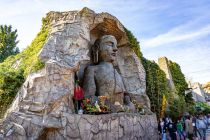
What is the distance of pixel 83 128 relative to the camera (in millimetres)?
8133

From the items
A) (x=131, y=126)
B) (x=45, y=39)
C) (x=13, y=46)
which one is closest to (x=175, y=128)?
(x=131, y=126)

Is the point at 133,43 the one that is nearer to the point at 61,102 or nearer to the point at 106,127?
the point at 106,127

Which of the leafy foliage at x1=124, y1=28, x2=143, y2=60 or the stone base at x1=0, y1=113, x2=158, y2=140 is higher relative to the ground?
the leafy foliage at x1=124, y1=28, x2=143, y2=60

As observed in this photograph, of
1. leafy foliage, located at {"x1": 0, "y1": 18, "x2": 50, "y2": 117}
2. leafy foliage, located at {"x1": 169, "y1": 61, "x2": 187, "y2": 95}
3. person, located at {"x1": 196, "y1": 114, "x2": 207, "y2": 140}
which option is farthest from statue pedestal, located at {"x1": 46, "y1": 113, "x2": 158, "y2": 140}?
leafy foliage, located at {"x1": 169, "y1": 61, "x2": 187, "y2": 95}

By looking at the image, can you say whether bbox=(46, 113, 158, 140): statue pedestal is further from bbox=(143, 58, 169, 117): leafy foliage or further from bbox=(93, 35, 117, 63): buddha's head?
bbox=(143, 58, 169, 117): leafy foliage

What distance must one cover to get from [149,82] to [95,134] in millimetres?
7721

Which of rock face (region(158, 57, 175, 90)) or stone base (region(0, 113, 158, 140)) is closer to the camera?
stone base (region(0, 113, 158, 140))

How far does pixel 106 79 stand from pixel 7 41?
15008 mm

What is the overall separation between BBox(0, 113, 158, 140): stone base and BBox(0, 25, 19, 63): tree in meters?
15.5

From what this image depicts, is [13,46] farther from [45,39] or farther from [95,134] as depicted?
[95,134]

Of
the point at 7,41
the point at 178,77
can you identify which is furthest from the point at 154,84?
the point at 7,41

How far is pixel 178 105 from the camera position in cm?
1794

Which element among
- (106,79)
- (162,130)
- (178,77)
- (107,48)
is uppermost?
(178,77)

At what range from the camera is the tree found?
856 inches
